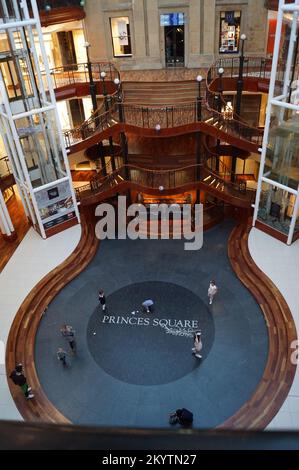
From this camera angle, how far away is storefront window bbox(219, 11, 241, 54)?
68.1ft

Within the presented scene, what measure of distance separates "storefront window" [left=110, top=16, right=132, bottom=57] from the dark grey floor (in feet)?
38.6

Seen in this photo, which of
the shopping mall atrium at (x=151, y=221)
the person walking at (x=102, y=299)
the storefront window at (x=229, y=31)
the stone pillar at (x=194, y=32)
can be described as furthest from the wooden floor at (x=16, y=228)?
the storefront window at (x=229, y=31)

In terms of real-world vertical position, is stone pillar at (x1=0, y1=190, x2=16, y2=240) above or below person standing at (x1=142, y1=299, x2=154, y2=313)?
above

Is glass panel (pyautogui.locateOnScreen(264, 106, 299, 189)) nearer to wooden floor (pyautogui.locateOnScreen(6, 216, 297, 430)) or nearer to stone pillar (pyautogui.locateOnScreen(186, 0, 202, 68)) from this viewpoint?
wooden floor (pyautogui.locateOnScreen(6, 216, 297, 430))

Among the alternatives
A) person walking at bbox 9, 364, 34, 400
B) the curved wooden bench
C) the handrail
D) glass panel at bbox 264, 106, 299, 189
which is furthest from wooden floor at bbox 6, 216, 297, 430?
the handrail

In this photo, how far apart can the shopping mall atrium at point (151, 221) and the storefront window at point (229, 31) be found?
0.07 meters

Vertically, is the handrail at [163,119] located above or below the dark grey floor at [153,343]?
above

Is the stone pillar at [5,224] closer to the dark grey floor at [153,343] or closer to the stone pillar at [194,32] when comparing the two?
the dark grey floor at [153,343]

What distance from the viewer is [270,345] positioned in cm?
1343

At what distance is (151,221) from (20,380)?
32.4ft

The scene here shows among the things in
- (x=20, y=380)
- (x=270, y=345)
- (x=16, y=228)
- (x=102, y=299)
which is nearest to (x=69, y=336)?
(x=102, y=299)

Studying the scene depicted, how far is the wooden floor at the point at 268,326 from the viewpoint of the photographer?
38.5 feet

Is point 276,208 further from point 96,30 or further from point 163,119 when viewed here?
point 96,30

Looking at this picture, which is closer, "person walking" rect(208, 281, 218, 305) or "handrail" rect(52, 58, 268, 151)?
"person walking" rect(208, 281, 218, 305)
